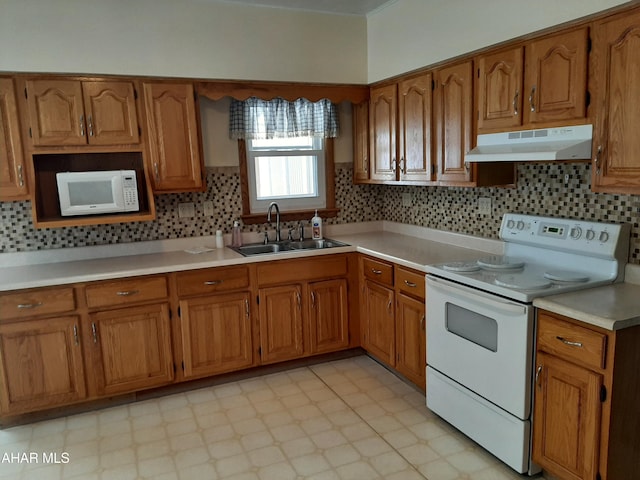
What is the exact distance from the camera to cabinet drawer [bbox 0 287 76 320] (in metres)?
2.85

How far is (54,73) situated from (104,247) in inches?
46.0

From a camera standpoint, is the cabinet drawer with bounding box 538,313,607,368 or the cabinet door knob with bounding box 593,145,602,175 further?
the cabinet door knob with bounding box 593,145,602,175

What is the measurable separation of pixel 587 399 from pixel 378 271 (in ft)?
5.36

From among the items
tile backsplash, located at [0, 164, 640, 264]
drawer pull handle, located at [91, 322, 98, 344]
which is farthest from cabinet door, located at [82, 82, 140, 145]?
drawer pull handle, located at [91, 322, 98, 344]

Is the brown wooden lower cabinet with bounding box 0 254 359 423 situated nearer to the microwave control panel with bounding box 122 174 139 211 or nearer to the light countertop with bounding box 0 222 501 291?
the light countertop with bounding box 0 222 501 291

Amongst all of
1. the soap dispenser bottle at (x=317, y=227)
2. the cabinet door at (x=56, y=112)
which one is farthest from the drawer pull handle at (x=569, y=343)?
the cabinet door at (x=56, y=112)

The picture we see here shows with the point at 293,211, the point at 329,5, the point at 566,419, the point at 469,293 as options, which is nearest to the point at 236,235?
the point at 293,211

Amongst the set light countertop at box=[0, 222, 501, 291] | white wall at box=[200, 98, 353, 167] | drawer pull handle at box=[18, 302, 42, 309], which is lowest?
drawer pull handle at box=[18, 302, 42, 309]

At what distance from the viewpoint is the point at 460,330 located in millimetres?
2613

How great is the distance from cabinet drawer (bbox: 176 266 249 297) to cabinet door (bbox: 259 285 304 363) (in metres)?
0.18

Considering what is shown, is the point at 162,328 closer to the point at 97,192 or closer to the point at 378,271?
the point at 97,192

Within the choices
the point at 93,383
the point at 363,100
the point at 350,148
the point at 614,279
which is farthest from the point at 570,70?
the point at 93,383

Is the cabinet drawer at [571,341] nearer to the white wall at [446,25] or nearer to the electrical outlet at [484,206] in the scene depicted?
the electrical outlet at [484,206]

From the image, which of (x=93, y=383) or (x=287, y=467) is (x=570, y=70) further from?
(x=93, y=383)
